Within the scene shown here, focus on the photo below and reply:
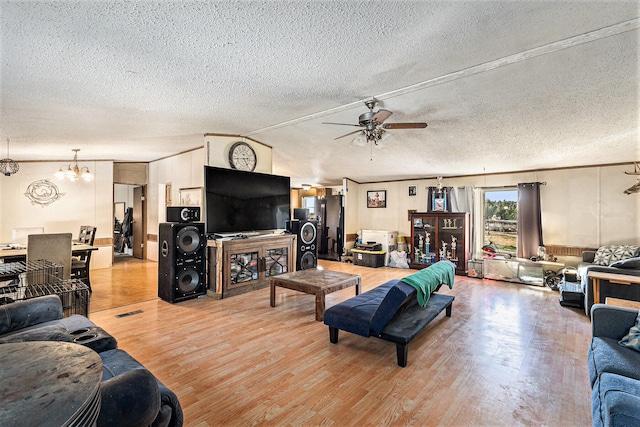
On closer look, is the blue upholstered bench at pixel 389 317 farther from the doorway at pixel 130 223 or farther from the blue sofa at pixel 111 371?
the doorway at pixel 130 223

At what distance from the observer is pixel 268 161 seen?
19.0 ft

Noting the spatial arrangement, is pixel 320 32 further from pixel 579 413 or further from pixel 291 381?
pixel 579 413

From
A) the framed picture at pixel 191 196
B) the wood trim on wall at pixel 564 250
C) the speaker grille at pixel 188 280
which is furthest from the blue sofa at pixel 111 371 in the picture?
the wood trim on wall at pixel 564 250

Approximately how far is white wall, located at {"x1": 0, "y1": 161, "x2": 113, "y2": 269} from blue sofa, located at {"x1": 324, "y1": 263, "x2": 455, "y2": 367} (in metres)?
6.32

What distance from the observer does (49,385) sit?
854 mm

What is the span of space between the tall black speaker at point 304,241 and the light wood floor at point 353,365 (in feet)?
5.51

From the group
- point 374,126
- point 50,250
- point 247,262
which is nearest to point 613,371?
point 374,126

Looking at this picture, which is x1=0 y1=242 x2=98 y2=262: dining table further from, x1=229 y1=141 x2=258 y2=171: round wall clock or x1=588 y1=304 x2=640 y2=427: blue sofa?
x1=588 y1=304 x2=640 y2=427: blue sofa

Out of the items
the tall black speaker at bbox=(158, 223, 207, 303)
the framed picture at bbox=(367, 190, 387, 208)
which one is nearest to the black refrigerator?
the framed picture at bbox=(367, 190, 387, 208)

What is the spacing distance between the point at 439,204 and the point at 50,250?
7099 mm

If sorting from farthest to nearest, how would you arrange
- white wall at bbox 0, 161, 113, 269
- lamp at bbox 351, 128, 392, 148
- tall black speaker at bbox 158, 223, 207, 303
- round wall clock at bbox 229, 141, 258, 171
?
white wall at bbox 0, 161, 113, 269, round wall clock at bbox 229, 141, 258, 171, tall black speaker at bbox 158, 223, 207, 303, lamp at bbox 351, 128, 392, 148

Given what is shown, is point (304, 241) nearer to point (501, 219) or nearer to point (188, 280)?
point (188, 280)

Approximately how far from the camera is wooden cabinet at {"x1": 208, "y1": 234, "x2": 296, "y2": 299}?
448 cm

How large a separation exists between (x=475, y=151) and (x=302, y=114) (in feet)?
10.1
